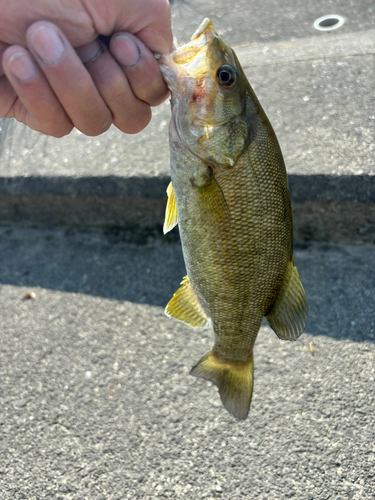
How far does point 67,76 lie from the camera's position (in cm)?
137

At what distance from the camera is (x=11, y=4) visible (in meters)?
1.31

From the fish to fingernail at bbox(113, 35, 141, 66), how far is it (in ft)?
0.31

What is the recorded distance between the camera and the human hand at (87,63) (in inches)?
52.2

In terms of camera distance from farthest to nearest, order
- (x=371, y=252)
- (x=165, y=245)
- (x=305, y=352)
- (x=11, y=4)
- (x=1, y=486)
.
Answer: (x=165, y=245) < (x=371, y=252) < (x=305, y=352) < (x=1, y=486) < (x=11, y=4)

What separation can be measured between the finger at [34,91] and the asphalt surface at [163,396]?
156 centimetres

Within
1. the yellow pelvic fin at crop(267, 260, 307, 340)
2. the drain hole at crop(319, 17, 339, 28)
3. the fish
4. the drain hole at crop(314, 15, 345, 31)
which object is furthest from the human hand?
the drain hole at crop(319, 17, 339, 28)

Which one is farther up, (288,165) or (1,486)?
(288,165)

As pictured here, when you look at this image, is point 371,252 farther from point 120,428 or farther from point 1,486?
point 1,486

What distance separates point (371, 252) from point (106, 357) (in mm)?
1904

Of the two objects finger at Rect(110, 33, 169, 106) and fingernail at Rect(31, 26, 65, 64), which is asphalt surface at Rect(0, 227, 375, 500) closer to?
finger at Rect(110, 33, 169, 106)

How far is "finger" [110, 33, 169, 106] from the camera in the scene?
4.73ft

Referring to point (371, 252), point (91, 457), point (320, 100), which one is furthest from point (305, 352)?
point (320, 100)

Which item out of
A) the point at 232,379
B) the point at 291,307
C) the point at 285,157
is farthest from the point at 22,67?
the point at 285,157

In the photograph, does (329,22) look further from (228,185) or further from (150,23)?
(228,185)
